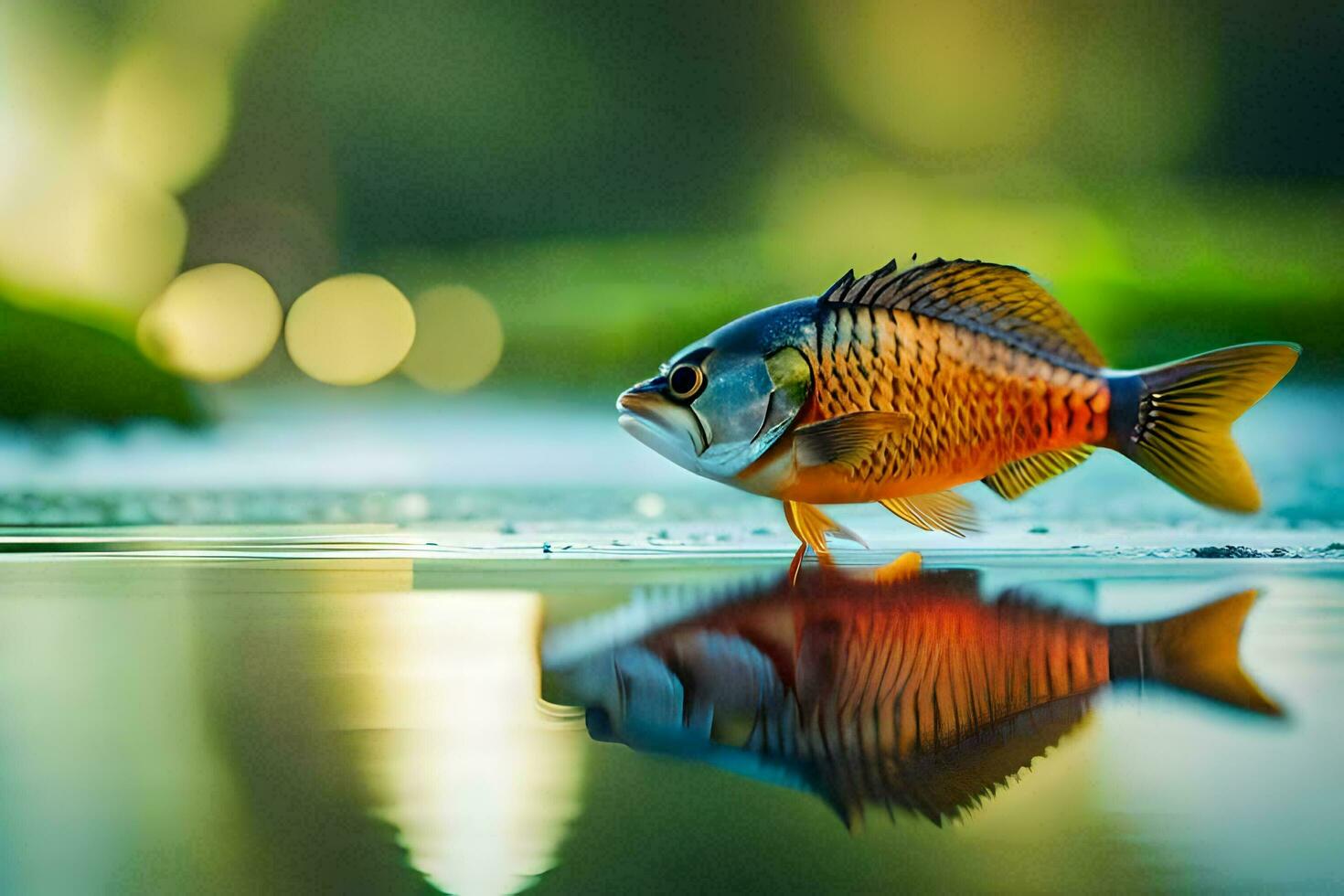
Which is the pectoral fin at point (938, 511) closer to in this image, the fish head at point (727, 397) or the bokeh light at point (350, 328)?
the fish head at point (727, 397)

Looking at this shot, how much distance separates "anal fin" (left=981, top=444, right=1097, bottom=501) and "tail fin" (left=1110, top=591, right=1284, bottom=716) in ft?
0.59

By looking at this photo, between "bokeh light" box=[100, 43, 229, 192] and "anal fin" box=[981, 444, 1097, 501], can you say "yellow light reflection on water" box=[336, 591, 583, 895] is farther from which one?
"bokeh light" box=[100, 43, 229, 192]

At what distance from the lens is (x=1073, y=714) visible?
54cm

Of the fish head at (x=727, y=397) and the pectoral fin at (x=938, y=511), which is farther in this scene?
the pectoral fin at (x=938, y=511)

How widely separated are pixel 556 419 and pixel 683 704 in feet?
3.87

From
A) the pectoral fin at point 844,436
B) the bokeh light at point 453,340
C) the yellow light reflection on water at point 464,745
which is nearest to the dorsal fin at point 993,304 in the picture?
the pectoral fin at point 844,436

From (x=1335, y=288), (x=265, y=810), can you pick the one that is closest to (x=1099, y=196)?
(x=1335, y=288)

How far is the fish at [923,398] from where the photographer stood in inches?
33.5

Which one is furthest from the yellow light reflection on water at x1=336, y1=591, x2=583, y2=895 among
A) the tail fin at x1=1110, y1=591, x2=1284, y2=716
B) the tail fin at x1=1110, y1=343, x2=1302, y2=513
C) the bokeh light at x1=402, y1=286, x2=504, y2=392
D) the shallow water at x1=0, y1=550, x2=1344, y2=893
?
the bokeh light at x1=402, y1=286, x2=504, y2=392

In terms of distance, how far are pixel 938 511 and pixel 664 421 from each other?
285mm

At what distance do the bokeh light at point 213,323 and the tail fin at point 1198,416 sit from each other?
49.3 inches

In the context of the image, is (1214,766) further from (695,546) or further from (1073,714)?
(695,546)

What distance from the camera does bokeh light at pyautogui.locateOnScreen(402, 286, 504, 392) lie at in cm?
172

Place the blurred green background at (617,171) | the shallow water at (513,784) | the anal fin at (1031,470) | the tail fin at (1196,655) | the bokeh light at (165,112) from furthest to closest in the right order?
1. the bokeh light at (165,112)
2. the blurred green background at (617,171)
3. the anal fin at (1031,470)
4. the tail fin at (1196,655)
5. the shallow water at (513,784)
